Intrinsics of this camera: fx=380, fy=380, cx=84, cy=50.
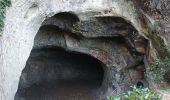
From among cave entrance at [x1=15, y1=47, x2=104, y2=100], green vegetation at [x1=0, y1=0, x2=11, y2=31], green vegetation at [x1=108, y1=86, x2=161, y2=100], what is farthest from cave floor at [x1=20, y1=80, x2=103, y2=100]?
green vegetation at [x1=108, y1=86, x2=161, y2=100]

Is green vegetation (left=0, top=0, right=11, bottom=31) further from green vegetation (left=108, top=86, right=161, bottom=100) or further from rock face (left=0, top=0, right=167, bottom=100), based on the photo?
green vegetation (left=108, top=86, right=161, bottom=100)

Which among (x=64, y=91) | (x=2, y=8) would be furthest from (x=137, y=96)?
(x=64, y=91)

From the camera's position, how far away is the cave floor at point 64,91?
1224cm

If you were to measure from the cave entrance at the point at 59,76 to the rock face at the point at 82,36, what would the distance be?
0.83ft

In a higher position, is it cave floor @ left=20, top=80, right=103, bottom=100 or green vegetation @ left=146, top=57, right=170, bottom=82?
green vegetation @ left=146, top=57, right=170, bottom=82

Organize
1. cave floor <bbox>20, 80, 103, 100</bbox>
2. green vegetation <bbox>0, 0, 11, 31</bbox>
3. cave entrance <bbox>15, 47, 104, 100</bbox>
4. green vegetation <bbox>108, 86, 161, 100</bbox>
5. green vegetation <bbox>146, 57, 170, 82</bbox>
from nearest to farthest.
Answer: green vegetation <bbox>108, 86, 161, 100</bbox>, green vegetation <bbox>0, 0, 11, 31</bbox>, green vegetation <bbox>146, 57, 170, 82</bbox>, cave floor <bbox>20, 80, 103, 100</bbox>, cave entrance <bbox>15, 47, 104, 100</bbox>

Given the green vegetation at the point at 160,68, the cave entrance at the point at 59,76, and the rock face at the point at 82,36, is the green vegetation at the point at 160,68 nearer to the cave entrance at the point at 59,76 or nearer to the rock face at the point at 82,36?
the rock face at the point at 82,36

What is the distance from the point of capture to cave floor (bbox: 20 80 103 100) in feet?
40.1

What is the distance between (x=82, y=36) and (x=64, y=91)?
2377 millimetres

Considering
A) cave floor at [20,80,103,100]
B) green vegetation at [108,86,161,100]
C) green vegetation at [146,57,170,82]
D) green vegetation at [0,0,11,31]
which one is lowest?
cave floor at [20,80,103,100]

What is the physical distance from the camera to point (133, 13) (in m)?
10.6

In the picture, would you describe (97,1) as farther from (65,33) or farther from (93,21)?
(65,33)

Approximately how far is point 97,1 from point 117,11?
2.09 feet

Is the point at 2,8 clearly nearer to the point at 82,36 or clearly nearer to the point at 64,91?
the point at 82,36
